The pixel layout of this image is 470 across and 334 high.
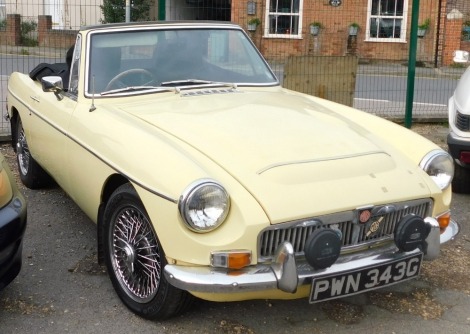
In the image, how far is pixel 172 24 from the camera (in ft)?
15.8

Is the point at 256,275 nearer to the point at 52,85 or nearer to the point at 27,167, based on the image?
the point at 52,85

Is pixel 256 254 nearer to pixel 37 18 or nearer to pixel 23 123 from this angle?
pixel 23 123

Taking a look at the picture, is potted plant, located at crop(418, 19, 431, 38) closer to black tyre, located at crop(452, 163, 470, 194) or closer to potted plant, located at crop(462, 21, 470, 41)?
potted plant, located at crop(462, 21, 470, 41)

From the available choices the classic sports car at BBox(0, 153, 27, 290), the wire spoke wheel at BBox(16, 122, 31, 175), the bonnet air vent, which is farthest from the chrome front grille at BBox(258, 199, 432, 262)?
the wire spoke wheel at BBox(16, 122, 31, 175)

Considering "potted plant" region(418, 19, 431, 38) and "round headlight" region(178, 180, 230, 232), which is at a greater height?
"potted plant" region(418, 19, 431, 38)

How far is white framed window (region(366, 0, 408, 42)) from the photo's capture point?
19812 mm

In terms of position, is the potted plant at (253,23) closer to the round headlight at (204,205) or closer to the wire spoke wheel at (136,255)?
the wire spoke wheel at (136,255)

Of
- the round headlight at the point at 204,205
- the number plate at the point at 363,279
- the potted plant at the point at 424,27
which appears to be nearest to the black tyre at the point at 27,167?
the round headlight at the point at 204,205

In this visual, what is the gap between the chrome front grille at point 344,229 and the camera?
3.10 meters

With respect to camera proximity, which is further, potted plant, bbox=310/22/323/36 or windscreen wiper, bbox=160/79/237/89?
potted plant, bbox=310/22/323/36

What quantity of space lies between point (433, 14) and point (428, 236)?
18.1 metres

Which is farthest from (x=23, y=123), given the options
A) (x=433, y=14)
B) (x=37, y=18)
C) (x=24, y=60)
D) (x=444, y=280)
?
(x=433, y=14)

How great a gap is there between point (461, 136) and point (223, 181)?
10.0 feet

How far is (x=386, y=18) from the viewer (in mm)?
20172
